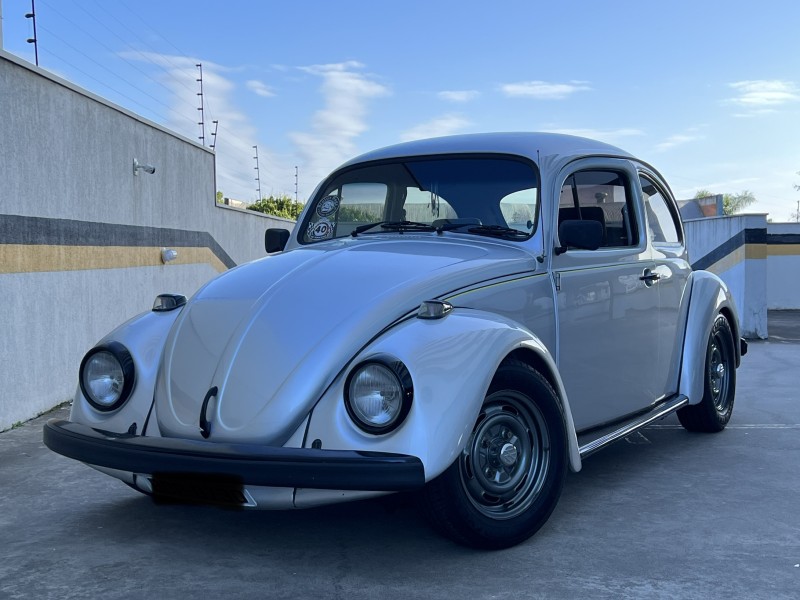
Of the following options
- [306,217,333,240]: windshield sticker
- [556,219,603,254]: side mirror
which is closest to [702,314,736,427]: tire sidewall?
[556,219,603,254]: side mirror

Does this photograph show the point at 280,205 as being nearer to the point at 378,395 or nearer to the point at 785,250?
the point at 785,250

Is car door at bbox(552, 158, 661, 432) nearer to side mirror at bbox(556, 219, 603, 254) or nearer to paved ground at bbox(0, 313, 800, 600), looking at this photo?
side mirror at bbox(556, 219, 603, 254)

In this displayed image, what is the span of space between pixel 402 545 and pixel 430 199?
1922 millimetres

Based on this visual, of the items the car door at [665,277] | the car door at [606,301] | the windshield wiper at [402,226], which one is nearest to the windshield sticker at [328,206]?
the windshield wiper at [402,226]

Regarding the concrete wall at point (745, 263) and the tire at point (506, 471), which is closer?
the tire at point (506, 471)

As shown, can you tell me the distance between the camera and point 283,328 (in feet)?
11.4

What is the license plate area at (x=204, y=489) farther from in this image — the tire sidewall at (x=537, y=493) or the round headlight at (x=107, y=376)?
the tire sidewall at (x=537, y=493)

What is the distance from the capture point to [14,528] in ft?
13.0

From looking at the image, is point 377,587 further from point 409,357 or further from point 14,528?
point 14,528

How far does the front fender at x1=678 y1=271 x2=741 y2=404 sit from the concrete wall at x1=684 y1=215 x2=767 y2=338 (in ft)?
20.8

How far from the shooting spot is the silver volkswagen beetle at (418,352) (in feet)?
10.4

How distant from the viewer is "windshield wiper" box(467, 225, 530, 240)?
437 cm

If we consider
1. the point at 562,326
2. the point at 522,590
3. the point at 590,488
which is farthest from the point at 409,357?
the point at 590,488

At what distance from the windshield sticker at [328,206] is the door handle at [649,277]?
5.96 ft
